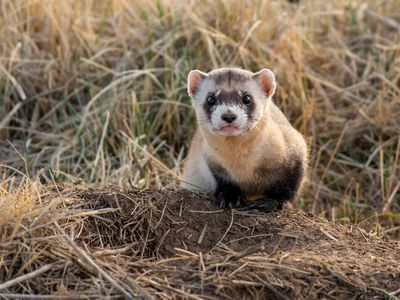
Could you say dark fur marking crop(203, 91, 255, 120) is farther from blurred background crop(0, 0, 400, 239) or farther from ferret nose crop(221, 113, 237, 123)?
blurred background crop(0, 0, 400, 239)

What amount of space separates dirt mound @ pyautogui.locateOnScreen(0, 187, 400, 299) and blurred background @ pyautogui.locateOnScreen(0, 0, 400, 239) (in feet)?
5.64

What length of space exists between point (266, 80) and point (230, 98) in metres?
0.41

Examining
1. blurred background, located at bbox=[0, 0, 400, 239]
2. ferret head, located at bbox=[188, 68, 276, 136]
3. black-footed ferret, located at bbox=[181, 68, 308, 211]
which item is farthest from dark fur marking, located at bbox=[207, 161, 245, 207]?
blurred background, located at bbox=[0, 0, 400, 239]

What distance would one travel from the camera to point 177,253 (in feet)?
14.7

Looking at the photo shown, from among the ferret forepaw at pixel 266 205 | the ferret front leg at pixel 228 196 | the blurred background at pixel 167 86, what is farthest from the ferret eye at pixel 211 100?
the blurred background at pixel 167 86

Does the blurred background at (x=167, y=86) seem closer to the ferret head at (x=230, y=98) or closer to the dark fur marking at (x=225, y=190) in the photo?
the dark fur marking at (x=225, y=190)

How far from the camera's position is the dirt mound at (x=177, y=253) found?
12.7 feet

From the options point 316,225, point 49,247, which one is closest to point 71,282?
point 49,247

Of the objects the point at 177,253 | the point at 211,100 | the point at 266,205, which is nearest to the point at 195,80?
the point at 211,100

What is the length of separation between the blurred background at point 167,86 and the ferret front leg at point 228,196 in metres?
1.30

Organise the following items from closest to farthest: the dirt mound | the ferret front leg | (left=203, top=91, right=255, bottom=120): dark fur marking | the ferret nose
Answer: the dirt mound < the ferret nose < (left=203, top=91, right=255, bottom=120): dark fur marking < the ferret front leg

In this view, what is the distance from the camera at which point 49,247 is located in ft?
13.3

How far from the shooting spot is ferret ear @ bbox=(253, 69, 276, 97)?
5.35 meters

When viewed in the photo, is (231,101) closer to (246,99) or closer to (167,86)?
(246,99)
